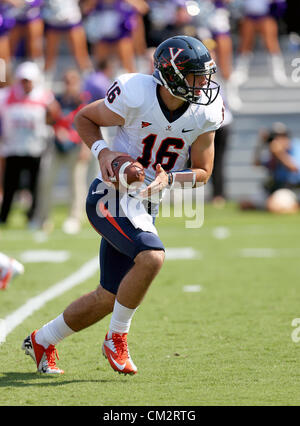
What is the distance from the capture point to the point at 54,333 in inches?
174

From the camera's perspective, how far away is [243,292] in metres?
6.69

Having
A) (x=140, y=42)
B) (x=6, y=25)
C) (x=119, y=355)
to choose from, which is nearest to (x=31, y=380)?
(x=119, y=355)

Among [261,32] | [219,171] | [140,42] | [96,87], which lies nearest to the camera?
[96,87]

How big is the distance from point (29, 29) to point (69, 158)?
3619mm

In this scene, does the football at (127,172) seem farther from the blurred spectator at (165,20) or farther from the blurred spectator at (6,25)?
the blurred spectator at (6,25)

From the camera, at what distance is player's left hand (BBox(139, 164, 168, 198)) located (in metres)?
4.07

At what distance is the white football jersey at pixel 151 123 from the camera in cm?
424

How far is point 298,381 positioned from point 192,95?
1424mm

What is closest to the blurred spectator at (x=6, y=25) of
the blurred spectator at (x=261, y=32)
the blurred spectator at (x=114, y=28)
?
the blurred spectator at (x=114, y=28)

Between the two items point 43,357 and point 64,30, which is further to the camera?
point 64,30

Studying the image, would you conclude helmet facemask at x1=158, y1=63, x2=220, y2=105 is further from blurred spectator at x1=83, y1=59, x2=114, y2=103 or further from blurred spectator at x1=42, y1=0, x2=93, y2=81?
blurred spectator at x1=42, y1=0, x2=93, y2=81

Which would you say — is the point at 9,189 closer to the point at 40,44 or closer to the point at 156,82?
the point at 40,44

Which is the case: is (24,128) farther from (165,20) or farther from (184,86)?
(184,86)

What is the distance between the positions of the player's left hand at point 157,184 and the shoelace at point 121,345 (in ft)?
2.24
